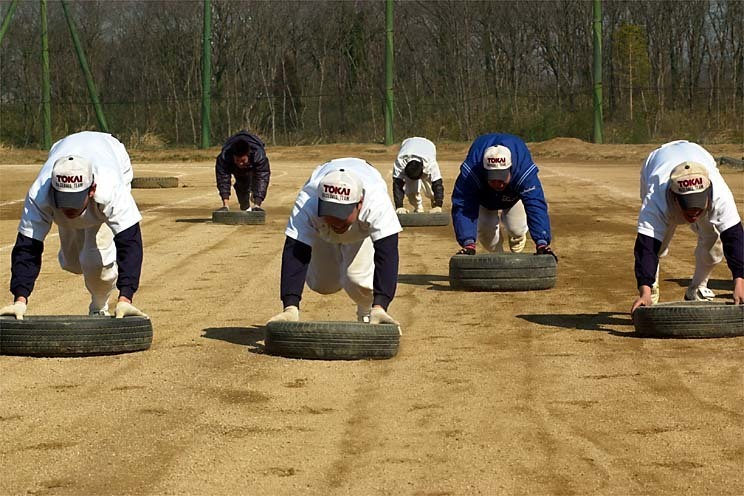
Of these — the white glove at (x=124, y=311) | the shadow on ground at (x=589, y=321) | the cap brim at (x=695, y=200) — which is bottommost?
the shadow on ground at (x=589, y=321)

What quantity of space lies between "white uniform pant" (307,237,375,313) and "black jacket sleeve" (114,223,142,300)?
1229 mm

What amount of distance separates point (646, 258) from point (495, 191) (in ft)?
10.3

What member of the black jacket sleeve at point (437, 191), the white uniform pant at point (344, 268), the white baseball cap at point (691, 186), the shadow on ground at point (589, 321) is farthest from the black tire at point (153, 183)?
the white baseball cap at point (691, 186)

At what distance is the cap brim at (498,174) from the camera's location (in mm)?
11922

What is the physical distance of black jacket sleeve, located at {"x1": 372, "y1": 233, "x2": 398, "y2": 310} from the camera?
864 centimetres

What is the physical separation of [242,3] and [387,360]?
159 feet

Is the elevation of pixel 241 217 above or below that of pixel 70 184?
below

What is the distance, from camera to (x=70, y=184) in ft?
27.2

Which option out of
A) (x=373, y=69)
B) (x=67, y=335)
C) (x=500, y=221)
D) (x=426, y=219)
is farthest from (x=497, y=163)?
(x=373, y=69)

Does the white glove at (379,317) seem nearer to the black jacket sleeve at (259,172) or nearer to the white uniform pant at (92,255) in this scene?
the white uniform pant at (92,255)

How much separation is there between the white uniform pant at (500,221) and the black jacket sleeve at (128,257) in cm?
508

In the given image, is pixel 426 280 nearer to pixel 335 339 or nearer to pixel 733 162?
pixel 335 339

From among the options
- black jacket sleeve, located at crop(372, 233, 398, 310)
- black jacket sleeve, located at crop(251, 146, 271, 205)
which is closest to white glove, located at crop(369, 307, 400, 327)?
black jacket sleeve, located at crop(372, 233, 398, 310)

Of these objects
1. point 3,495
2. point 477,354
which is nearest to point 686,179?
point 477,354
